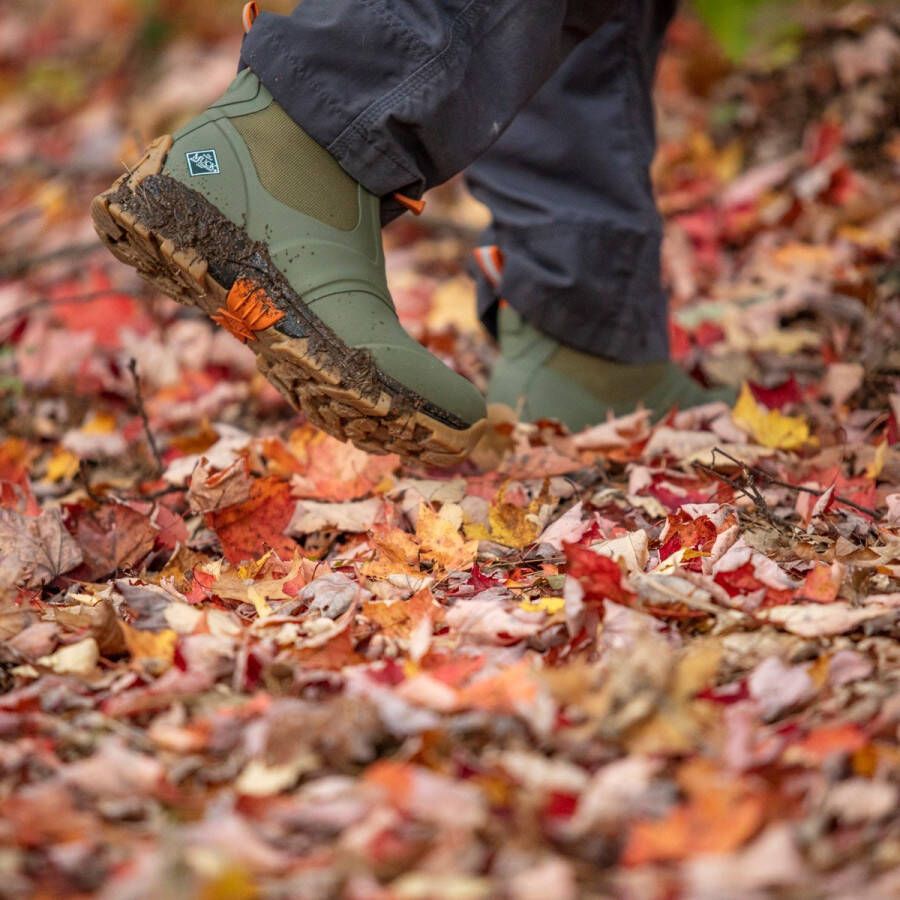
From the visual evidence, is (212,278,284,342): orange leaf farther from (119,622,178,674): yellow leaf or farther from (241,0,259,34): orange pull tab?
(119,622,178,674): yellow leaf

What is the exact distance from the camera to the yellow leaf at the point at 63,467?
2225 millimetres

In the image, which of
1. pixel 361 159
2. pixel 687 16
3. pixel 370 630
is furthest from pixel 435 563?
pixel 687 16

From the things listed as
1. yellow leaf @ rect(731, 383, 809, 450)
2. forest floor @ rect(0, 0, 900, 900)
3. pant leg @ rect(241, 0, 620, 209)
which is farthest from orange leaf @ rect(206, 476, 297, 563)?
yellow leaf @ rect(731, 383, 809, 450)

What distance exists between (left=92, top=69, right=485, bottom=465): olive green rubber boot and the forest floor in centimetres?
26

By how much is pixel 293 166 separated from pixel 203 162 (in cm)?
13

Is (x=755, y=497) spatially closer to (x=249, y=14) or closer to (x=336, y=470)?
(x=336, y=470)

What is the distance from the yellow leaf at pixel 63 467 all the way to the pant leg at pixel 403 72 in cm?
95

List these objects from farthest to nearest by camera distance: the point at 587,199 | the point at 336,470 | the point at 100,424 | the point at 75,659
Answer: the point at 100,424
the point at 587,199
the point at 336,470
the point at 75,659

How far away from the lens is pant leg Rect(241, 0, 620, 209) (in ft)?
5.09

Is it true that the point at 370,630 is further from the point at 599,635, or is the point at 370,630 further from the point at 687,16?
the point at 687,16

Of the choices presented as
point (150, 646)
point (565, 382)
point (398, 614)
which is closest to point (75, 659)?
point (150, 646)

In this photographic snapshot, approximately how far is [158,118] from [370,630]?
365 centimetres

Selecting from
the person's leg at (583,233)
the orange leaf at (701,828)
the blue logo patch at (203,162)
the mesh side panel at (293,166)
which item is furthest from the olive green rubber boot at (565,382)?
the orange leaf at (701,828)

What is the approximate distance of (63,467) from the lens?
225 cm
